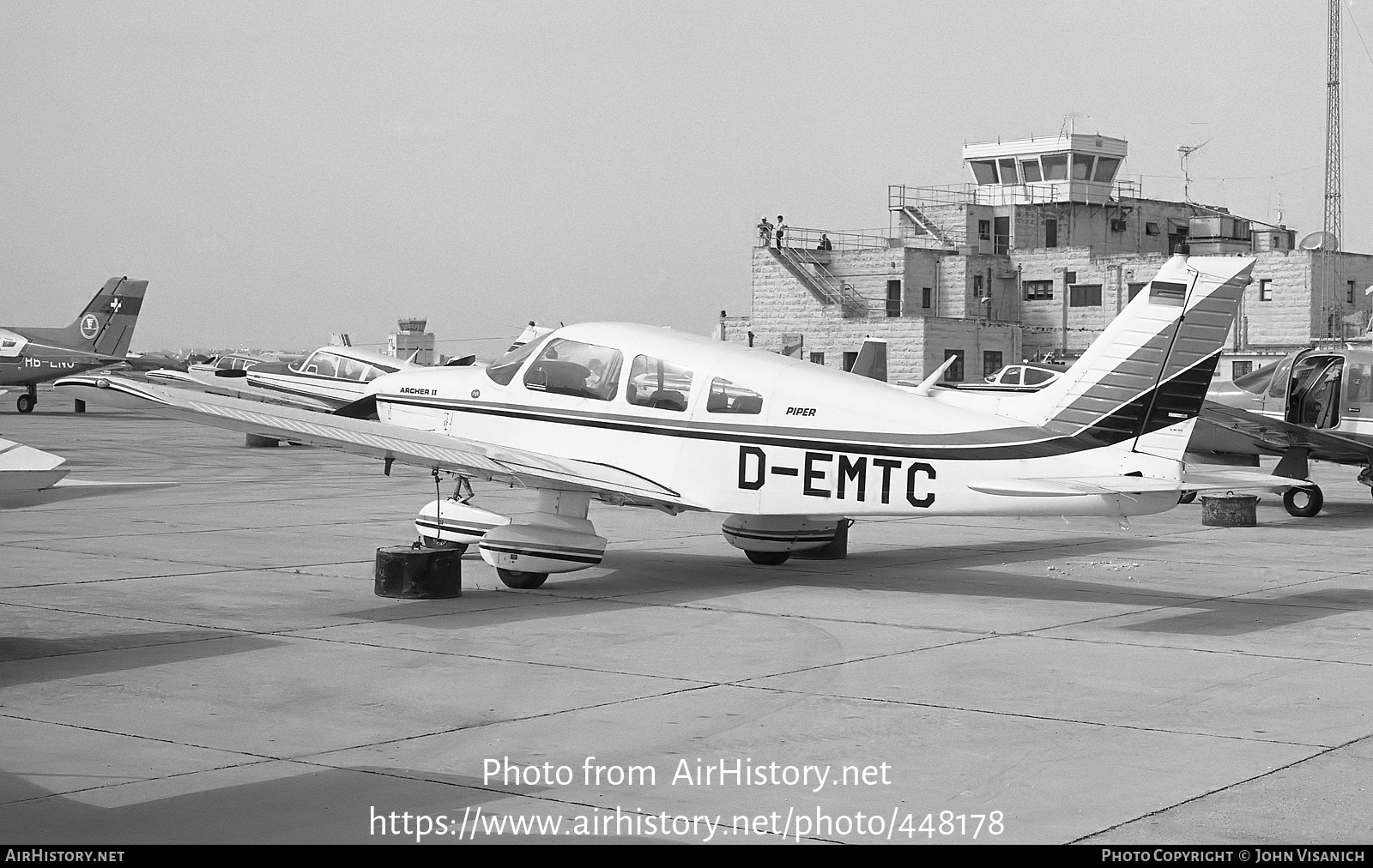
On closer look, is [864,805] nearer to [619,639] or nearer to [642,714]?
[642,714]

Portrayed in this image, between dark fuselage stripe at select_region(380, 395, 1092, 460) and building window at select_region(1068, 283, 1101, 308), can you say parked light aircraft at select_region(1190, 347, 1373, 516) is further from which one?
building window at select_region(1068, 283, 1101, 308)

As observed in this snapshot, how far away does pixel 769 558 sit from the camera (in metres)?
15.1

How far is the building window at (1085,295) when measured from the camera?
224 ft

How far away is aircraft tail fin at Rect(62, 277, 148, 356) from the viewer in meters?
53.4

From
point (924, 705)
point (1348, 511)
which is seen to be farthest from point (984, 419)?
point (1348, 511)

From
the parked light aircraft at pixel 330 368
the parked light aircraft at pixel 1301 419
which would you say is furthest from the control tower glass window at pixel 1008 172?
the parked light aircraft at pixel 1301 419

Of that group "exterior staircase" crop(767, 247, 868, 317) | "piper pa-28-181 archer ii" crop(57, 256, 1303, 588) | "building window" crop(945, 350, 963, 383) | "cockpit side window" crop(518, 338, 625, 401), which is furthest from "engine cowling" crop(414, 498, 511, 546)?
"exterior staircase" crop(767, 247, 868, 317)

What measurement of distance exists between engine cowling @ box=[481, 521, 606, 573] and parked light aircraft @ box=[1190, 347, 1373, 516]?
1275 cm

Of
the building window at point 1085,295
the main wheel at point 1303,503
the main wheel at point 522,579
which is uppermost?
the building window at point 1085,295

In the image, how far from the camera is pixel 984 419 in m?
12.4

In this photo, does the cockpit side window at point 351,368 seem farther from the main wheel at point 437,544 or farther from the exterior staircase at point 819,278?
the exterior staircase at point 819,278

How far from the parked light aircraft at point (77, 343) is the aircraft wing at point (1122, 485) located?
1778 inches

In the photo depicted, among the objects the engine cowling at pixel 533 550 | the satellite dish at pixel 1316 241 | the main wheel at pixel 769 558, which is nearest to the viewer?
the engine cowling at pixel 533 550

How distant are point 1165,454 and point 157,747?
8316mm
